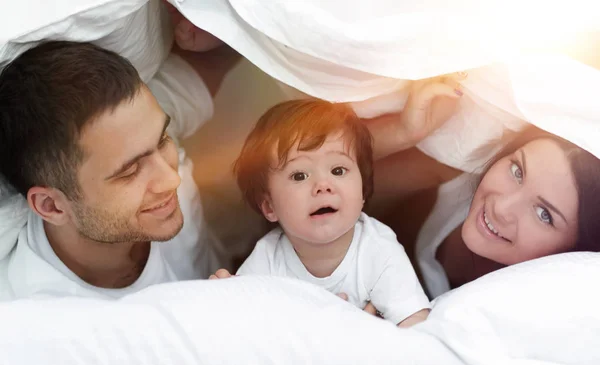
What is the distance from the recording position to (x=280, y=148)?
0.77 m

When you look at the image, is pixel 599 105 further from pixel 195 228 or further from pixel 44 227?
pixel 44 227

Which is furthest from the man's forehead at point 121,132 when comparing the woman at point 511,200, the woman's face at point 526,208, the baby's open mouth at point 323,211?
the woman's face at point 526,208

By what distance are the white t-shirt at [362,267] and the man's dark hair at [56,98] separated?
297 millimetres

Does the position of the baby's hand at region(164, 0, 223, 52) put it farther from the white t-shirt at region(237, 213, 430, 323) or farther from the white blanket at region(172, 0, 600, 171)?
the white t-shirt at region(237, 213, 430, 323)

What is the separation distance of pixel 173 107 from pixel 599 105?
1.95 feet

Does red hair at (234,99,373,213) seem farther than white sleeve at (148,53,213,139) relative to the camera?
No

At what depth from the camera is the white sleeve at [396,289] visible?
762 millimetres

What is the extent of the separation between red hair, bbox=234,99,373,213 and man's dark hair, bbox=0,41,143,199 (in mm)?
200

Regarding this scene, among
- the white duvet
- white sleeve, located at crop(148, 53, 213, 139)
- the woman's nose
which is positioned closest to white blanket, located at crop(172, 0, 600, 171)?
the white duvet

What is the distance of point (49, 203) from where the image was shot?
2.32 ft

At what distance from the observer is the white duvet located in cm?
58

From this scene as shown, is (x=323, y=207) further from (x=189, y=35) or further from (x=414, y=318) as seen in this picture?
(x=189, y=35)

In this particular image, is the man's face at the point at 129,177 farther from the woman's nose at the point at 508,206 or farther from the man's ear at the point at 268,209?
the woman's nose at the point at 508,206

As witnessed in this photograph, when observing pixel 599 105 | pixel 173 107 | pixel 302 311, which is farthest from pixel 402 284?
pixel 173 107
